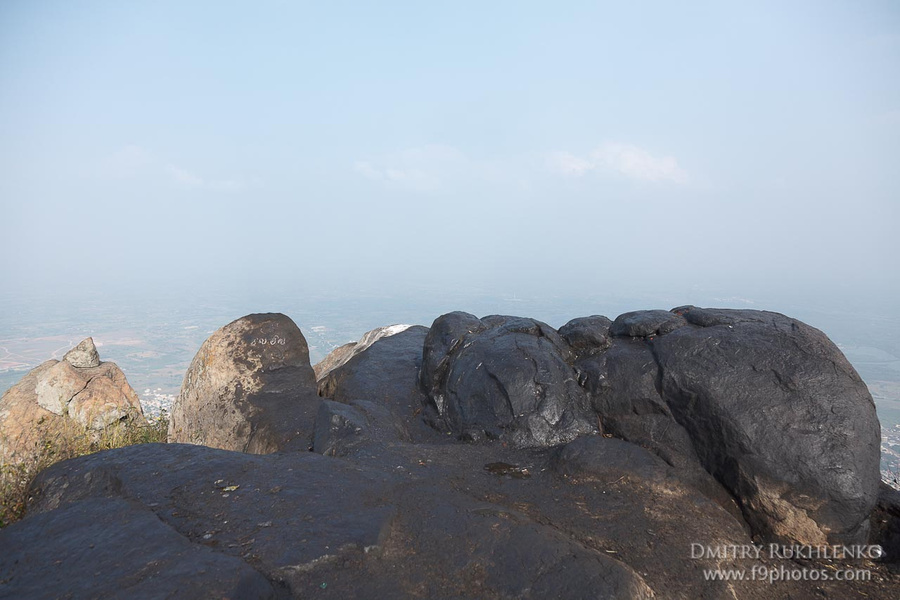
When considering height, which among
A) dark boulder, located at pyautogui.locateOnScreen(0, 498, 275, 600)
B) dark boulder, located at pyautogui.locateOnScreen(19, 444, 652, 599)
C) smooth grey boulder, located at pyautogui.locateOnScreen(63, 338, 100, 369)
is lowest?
smooth grey boulder, located at pyautogui.locateOnScreen(63, 338, 100, 369)

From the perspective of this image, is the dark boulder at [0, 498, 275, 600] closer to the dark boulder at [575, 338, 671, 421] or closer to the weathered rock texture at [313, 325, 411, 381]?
the dark boulder at [575, 338, 671, 421]

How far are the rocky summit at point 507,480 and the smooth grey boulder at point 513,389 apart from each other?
38 mm

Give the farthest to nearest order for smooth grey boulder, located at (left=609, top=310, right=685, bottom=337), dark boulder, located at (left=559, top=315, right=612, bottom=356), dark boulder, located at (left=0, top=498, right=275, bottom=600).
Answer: dark boulder, located at (left=559, top=315, right=612, bottom=356), smooth grey boulder, located at (left=609, top=310, right=685, bottom=337), dark boulder, located at (left=0, top=498, right=275, bottom=600)

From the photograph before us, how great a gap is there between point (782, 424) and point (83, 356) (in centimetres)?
1616

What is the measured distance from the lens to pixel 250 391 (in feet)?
35.0

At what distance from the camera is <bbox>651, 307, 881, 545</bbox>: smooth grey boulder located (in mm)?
6484

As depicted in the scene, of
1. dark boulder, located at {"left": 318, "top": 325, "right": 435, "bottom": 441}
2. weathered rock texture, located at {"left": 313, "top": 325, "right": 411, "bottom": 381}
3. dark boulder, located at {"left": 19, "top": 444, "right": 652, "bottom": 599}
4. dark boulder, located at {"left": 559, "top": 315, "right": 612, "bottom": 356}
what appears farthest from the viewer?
weathered rock texture, located at {"left": 313, "top": 325, "right": 411, "bottom": 381}

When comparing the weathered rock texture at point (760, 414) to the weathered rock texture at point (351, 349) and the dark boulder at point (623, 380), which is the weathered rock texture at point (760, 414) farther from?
the weathered rock texture at point (351, 349)

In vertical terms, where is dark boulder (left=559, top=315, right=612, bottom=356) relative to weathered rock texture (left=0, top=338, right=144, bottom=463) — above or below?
above

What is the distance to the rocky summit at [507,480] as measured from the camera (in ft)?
13.7

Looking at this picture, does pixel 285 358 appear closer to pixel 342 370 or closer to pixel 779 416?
pixel 342 370

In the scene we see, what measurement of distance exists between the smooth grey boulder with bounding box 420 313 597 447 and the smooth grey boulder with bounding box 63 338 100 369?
1015 centimetres

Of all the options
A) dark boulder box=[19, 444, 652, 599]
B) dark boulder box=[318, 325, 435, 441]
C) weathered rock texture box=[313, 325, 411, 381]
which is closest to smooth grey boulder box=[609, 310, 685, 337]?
dark boulder box=[318, 325, 435, 441]

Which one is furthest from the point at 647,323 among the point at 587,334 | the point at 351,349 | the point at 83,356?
the point at 83,356
